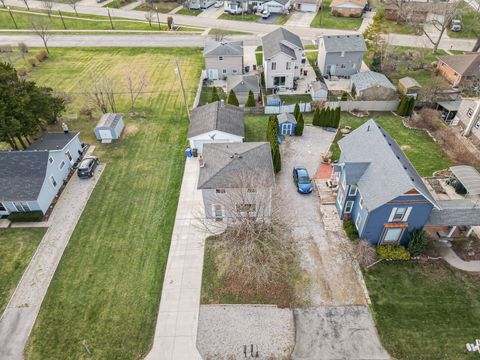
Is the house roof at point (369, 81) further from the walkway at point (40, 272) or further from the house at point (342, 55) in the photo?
the walkway at point (40, 272)

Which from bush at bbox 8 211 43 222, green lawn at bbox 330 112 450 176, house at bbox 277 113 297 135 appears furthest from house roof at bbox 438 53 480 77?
bush at bbox 8 211 43 222

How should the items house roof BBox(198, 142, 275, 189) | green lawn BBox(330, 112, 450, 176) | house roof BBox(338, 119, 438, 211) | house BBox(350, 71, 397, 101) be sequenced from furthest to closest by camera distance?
house BBox(350, 71, 397, 101)
green lawn BBox(330, 112, 450, 176)
house roof BBox(198, 142, 275, 189)
house roof BBox(338, 119, 438, 211)

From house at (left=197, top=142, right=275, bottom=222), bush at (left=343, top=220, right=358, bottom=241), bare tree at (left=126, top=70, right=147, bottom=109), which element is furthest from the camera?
bare tree at (left=126, top=70, right=147, bottom=109)

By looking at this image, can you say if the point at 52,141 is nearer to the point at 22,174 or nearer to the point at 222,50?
the point at 22,174

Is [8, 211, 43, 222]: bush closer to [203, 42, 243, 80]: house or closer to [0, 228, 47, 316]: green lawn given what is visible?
[0, 228, 47, 316]: green lawn

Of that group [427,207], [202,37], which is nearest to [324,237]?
[427,207]

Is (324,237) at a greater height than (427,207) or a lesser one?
lesser

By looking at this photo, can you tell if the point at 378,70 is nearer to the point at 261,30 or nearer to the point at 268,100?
the point at 268,100

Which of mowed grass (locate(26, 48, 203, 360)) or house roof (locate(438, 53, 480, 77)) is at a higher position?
house roof (locate(438, 53, 480, 77))

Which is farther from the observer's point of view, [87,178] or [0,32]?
[0,32]
